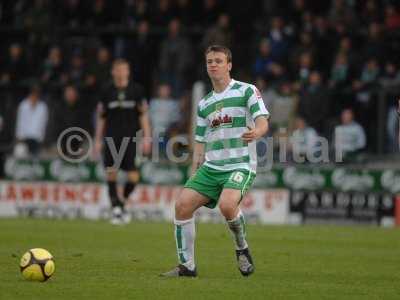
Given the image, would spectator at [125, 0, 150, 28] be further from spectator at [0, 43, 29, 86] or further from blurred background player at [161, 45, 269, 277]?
blurred background player at [161, 45, 269, 277]

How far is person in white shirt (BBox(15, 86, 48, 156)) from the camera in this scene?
2235 cm

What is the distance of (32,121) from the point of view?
22.3 meters

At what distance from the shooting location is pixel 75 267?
435 inches

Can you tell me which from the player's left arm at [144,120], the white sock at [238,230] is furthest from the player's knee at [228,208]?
the player's left arm at [144,120]

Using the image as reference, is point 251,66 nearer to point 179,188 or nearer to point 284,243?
point 179,188

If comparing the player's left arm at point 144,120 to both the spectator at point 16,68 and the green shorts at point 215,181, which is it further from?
the green shorts at point 215,181

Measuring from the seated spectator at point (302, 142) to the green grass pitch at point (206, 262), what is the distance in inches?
79.7

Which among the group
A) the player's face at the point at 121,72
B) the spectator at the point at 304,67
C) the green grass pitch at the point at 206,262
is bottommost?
the green grass pitch at the point at 206,262

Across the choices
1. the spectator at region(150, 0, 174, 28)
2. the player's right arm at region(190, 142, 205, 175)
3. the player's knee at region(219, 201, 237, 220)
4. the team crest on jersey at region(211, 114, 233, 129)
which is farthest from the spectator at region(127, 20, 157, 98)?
the player's knee at region(219, 201, 237, 220)

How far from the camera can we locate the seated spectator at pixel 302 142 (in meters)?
20.0

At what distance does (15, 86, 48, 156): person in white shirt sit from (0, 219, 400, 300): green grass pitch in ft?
13.7

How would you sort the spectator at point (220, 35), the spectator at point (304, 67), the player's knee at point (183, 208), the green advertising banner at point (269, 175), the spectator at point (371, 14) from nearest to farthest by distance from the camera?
the player's knee at point (183, 208)
the green advertising banner at point (269, 175)
the spectator at point (304, 67)
the spectator at point (371, 14)
the spectator at point (220, 35)

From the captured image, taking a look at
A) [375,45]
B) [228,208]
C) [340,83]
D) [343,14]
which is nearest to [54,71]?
[343,14]

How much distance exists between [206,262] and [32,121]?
11160 millimetres
